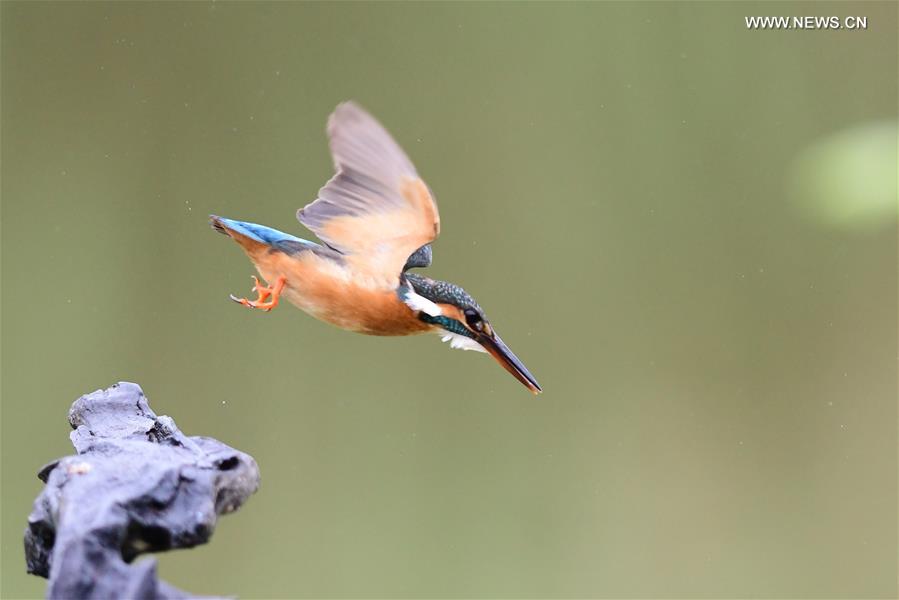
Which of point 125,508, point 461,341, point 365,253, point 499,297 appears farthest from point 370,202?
point 499,297

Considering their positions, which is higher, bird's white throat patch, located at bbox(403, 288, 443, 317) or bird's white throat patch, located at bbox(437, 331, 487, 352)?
bird's white throat patch, located at bbox(403, 288, 443, 317)

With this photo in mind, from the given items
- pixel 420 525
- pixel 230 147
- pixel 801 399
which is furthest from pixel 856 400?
pixel 230 147

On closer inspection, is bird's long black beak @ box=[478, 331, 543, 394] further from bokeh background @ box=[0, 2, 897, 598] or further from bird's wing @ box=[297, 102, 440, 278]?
bokeh background @ box=[0, 2, 897, 598]

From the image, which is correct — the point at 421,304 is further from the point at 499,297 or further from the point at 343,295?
the point at 499,297

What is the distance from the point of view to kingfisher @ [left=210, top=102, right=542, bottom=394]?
A: 1.05 m

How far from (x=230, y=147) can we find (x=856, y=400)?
1344mm

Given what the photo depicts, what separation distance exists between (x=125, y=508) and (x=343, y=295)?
34 cm

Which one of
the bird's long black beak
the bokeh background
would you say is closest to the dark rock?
the bird's long black beak

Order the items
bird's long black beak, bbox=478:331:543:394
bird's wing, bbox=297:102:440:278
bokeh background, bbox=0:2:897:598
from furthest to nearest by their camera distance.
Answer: bokeh background, bbox=0:2:897:598, bird's long black beak, bbox=478:331:543:394, bird's wing, bbox=297:102:440:278

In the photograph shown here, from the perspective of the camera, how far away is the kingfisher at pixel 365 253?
1048 millimetres

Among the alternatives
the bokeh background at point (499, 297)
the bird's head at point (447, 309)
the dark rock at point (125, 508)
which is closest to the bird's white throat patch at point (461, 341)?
the bird's head at point (447, 309)

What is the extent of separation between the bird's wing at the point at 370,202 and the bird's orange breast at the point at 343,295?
0.06 ft

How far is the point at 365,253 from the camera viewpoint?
1.10 m

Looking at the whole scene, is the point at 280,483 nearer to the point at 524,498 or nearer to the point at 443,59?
the point at 524,498
